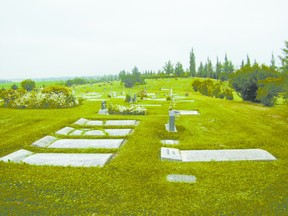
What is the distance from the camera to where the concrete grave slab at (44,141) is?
28.8 feet

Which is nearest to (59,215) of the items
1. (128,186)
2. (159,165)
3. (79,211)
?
(79,211)

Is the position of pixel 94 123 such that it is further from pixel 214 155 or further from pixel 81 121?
pixel 214 155

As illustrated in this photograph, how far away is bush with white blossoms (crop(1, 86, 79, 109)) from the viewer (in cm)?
1922

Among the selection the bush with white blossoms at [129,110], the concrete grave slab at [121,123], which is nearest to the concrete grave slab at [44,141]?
the concrete grave slab at [121,123]

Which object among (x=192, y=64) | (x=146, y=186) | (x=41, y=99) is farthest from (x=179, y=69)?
(x=146, y=186)

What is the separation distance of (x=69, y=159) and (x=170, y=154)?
3482 millimetres

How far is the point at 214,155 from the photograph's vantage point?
7.68m

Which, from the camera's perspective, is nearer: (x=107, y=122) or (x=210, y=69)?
(x=107, y=122)

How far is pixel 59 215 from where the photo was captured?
14.1 feet

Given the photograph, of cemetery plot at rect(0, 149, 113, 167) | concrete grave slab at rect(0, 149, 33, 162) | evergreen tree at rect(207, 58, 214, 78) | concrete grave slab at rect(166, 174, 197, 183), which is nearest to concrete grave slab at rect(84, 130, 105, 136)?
cemetery plot at rect(0, 149, 113, 167)

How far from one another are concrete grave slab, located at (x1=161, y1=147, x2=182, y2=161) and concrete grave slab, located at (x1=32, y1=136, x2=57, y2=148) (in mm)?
4856

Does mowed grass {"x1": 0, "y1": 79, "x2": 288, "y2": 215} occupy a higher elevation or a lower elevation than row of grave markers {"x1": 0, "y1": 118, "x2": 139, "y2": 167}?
lower

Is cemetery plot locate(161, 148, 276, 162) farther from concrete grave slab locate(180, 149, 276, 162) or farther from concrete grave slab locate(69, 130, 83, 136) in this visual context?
concrete grave slab locate(69, 130, 83, 136)

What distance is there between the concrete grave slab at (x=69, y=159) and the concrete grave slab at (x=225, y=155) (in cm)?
282
